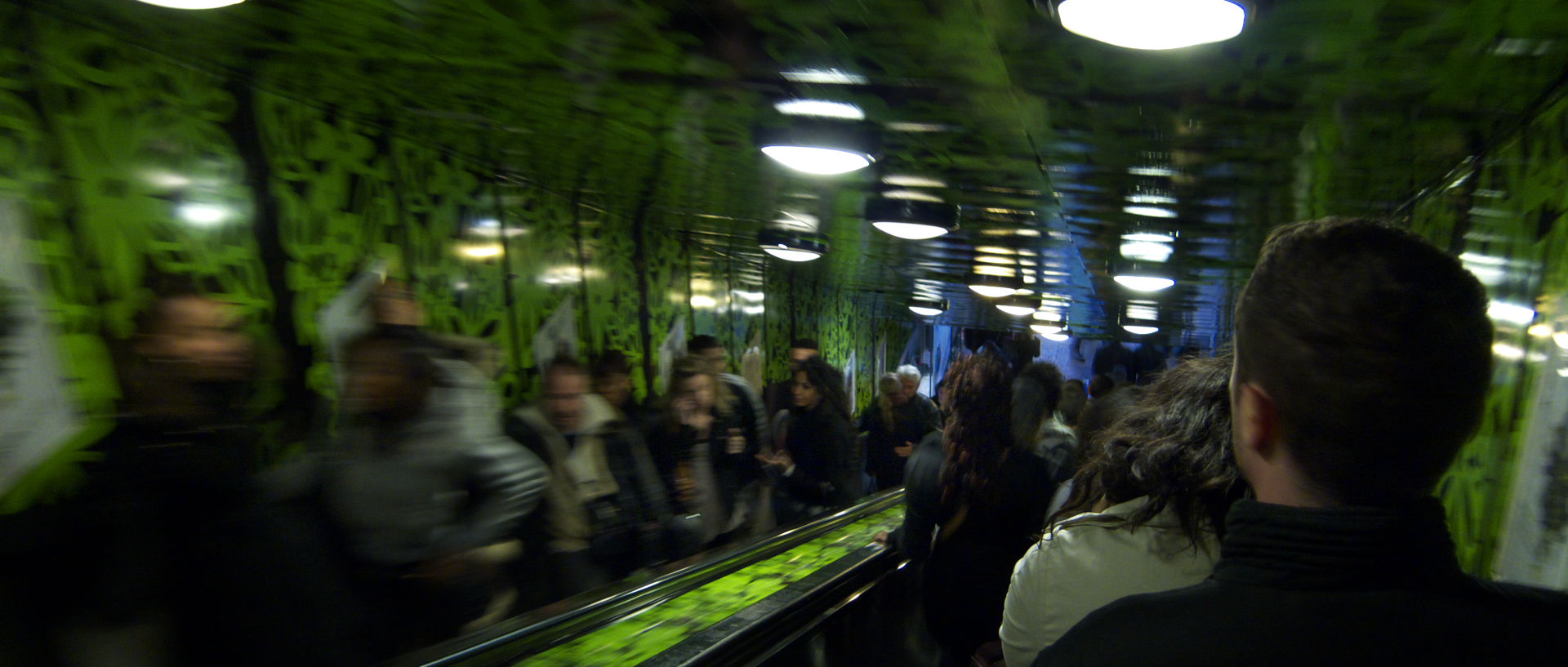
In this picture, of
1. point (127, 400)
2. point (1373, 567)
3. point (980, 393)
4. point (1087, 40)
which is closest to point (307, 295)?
point (127, 400)

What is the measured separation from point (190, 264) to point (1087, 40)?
3174 millimetres

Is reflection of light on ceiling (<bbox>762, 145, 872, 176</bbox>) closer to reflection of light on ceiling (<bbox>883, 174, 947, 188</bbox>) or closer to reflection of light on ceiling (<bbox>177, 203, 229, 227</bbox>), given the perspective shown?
reflection of light on ceiling (<bbox>883, 174, 947, 188</bbox>)

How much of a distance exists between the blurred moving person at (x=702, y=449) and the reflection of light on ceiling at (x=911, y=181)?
1.47 m

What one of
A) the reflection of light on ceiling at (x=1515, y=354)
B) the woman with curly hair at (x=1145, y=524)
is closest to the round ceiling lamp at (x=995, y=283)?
the reflection of light on ceiling at (x=1515, y=354)

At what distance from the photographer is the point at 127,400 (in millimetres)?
2273

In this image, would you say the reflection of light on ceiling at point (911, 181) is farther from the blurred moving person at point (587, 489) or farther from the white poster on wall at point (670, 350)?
the white poster on wall at point (670, 350)

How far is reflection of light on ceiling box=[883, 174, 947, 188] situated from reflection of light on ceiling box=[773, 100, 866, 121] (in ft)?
3.75

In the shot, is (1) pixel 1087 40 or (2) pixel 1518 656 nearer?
(2) pixel 1518 656

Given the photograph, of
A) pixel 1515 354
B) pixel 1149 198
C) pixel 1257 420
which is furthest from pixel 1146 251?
pixel 1257 420

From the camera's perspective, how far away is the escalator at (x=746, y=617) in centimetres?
346

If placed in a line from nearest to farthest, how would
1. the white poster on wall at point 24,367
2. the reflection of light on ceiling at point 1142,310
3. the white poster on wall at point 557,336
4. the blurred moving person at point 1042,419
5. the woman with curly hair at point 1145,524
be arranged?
the woman with curly hair at point 1145,524, the white poster on wall at point 24,367, the blurred moving person at point 1042,419, the white poster on wall at point 557,336, the reflection of light on ceiling at point 1142,310

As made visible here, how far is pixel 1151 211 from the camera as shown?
5309mm

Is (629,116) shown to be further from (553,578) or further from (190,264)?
(553,578)

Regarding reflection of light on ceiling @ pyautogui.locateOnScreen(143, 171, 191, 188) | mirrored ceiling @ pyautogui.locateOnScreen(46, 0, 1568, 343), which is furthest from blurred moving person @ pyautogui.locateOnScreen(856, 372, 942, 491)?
reflection of light on ceiling @ pyautogui.locateOnScreen(143, 171, 191, 188)
